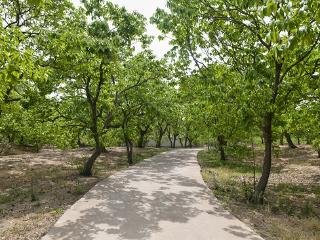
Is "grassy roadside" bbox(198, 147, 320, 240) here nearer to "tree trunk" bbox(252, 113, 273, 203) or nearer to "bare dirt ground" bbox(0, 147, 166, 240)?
"tree trunk" bbox(252, 113, 273, 203)

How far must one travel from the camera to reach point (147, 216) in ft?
32.9

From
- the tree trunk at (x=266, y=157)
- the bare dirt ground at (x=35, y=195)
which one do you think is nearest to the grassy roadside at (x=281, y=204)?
the tree trunk at (x=266, y=157)

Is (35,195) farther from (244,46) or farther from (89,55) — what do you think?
(244,46)

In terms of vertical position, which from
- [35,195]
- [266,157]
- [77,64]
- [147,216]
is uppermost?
[77,64]

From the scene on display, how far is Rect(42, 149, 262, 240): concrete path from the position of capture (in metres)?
8.28

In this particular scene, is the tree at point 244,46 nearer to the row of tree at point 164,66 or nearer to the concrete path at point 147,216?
the row of tree at point 164,66

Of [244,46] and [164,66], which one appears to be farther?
[164,66]

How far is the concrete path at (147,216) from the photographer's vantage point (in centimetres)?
828

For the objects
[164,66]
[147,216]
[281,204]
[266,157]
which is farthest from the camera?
[164,66]

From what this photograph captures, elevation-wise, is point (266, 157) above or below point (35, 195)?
above

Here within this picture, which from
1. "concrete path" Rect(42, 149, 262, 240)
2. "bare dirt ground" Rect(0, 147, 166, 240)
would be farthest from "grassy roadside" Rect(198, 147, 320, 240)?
"bare dirt ground" Rect(0, 147, 166, 240)

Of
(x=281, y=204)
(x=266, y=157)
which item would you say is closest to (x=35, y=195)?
(x=266, y=157)

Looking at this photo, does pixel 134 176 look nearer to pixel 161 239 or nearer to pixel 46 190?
pixel 46 190

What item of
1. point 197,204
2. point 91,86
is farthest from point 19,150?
point 197,204
